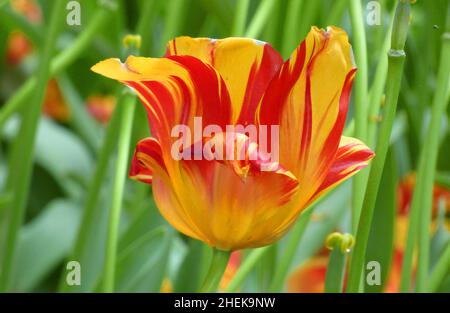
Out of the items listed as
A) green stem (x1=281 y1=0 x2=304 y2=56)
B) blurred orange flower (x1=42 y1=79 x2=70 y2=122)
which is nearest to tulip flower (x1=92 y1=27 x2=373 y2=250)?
green stem (x1=281 y1=0 x2=304 y2=56)

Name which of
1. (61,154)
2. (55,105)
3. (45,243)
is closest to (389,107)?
(45,243)

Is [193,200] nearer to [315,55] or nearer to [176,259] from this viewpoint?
[315,55]

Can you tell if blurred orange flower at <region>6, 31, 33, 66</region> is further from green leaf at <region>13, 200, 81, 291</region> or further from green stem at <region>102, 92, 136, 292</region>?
green stem at <region>102, 92, 136, 292</region>

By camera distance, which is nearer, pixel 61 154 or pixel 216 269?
pixel 216 269

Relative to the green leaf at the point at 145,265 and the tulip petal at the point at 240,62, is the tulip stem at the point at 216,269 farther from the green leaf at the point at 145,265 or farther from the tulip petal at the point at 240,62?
the green leaf at the point at 145,265

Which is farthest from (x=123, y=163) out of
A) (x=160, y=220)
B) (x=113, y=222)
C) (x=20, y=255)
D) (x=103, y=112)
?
(x=103, y=112)

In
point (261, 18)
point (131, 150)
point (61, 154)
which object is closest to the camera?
point (261, 18)

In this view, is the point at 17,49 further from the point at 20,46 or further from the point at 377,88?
the point at 377,88
